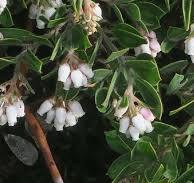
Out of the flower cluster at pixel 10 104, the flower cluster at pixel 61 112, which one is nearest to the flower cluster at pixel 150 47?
the flower cluster at pixel 61 112

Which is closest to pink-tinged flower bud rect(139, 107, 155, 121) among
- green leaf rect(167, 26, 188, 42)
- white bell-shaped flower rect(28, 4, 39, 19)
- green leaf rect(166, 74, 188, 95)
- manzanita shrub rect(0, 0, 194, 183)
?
manzanita shrub rect(0, 0, 194, 183)

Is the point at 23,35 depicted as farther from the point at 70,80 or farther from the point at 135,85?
the point at 135,85

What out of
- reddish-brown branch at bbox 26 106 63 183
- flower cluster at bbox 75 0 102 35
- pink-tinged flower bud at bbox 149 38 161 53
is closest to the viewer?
flower cluster at bbox 75 0 102 35

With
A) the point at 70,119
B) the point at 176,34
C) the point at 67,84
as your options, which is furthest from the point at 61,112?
the point at 176,34

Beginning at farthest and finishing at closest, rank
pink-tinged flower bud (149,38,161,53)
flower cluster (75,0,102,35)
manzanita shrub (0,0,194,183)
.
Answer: pink-tinged flower bud (149,38,161,53) → manzanita shrub (0,0,194,183) → flower cluster (75,0,102,35)

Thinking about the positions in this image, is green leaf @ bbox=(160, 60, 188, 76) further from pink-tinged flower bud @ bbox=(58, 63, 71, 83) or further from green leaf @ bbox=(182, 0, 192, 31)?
pink-tinged flower bud @ bbox=(58, 63, 71, 83)

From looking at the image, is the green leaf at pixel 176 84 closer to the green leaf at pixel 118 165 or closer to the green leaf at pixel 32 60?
the green leaf at pixel 118 165
